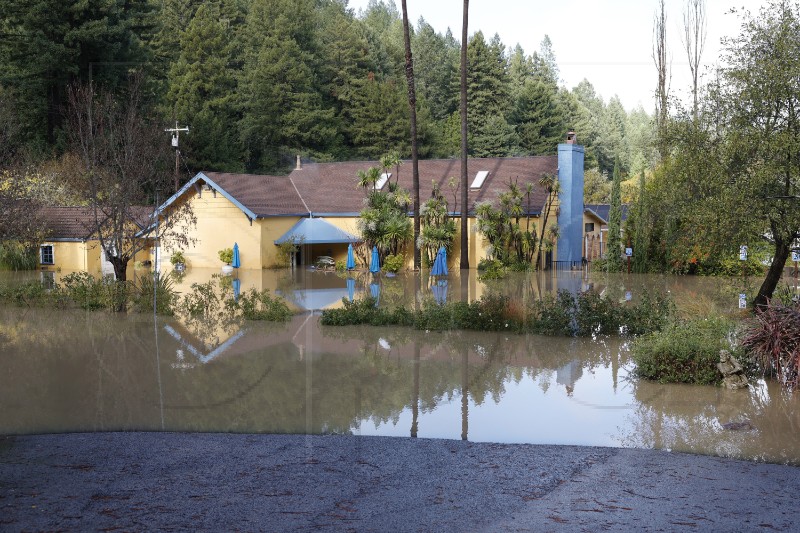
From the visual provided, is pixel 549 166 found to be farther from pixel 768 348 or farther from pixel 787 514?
pixel 787 514

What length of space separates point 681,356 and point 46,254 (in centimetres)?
2580

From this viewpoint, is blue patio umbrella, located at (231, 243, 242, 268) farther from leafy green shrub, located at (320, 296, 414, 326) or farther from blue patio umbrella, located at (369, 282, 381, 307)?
leafy green shrub, located at (320, 296, 414, 326)

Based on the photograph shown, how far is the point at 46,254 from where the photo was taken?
102 ft

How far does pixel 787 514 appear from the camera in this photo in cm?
634

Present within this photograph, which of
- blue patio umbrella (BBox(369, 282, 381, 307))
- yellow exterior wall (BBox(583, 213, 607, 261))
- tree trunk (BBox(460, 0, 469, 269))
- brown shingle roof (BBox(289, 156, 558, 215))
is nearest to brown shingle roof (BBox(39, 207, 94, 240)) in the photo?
brown shingle roof (BBox(289, 156, 558, 215))

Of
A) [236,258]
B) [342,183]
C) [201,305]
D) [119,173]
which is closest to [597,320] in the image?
[201,305]

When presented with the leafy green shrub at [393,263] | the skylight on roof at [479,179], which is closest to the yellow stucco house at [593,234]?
the skylight on roof at [479,179]

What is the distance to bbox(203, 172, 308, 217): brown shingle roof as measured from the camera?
3059 centimetres

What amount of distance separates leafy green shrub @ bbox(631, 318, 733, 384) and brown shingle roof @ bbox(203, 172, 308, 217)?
67.9 feet

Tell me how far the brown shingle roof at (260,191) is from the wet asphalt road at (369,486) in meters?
22.5

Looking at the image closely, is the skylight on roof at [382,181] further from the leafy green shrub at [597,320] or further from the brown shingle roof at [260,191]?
the leafy green shrub at [597,320]

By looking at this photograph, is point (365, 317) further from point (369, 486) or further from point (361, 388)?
point (369, 486)

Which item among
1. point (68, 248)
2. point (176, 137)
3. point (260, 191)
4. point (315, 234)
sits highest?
point (176, 137)

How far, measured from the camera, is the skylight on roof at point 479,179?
3356cm
